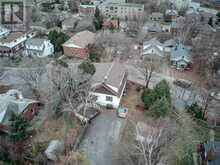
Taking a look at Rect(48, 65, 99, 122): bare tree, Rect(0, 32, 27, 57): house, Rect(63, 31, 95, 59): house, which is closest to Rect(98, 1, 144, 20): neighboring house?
Rect(63, 31, 95, 59): house

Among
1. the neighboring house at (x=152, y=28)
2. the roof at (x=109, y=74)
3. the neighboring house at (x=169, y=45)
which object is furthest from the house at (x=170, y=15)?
the roof at (x=109, y=74)

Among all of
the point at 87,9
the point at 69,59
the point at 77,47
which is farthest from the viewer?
the point at 87,9

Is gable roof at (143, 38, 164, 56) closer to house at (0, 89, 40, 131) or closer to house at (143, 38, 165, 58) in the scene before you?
house at (143, 38, 165, 58)

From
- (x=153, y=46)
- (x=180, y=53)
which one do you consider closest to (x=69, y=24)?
(x=153, y=46)

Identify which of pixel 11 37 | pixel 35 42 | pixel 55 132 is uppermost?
pixel 11 37

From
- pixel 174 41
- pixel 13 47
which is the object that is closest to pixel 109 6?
pixel 174 41

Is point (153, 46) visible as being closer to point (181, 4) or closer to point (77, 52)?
point (77, 52)

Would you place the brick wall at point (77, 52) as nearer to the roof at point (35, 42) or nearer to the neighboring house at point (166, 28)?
the roof at point (35, 42)
